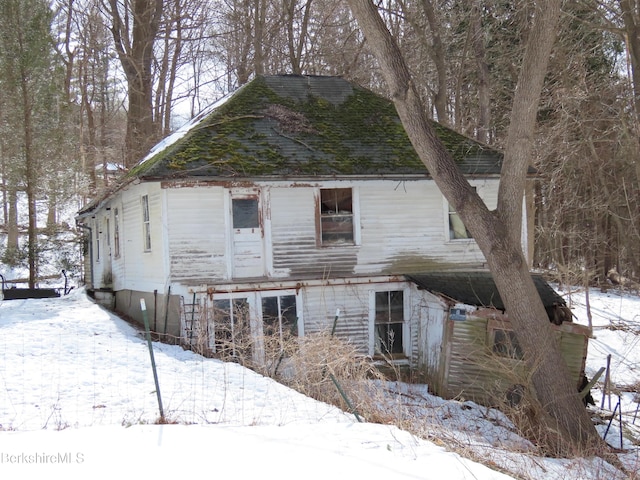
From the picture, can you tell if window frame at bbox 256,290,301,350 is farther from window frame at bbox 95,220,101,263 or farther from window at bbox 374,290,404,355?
window frame at bbox 95,220,101,263

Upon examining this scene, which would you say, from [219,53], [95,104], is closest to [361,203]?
[219,53]

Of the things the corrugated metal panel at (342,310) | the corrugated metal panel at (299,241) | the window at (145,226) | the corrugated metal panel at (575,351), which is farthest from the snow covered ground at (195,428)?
the corrugated metal panel at (299,241)

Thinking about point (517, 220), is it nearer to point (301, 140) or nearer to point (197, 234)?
point (301, 140)

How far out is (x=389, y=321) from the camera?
1584 centimetres

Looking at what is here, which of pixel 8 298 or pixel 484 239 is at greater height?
pixel 484 239

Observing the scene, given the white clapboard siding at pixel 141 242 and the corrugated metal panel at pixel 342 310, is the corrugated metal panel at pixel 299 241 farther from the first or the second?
the white clapboard siding at pixel 141 242

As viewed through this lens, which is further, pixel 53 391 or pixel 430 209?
pixel 430 209

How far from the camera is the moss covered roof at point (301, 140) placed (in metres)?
14.9

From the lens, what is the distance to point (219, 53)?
2972cm

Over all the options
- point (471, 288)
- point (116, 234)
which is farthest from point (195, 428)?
point (116, 234)

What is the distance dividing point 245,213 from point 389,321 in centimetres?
434

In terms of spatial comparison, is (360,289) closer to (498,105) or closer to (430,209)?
(430,209)

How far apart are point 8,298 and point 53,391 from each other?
14730 millimetres

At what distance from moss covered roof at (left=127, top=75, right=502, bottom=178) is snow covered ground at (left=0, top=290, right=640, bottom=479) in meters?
4.25
